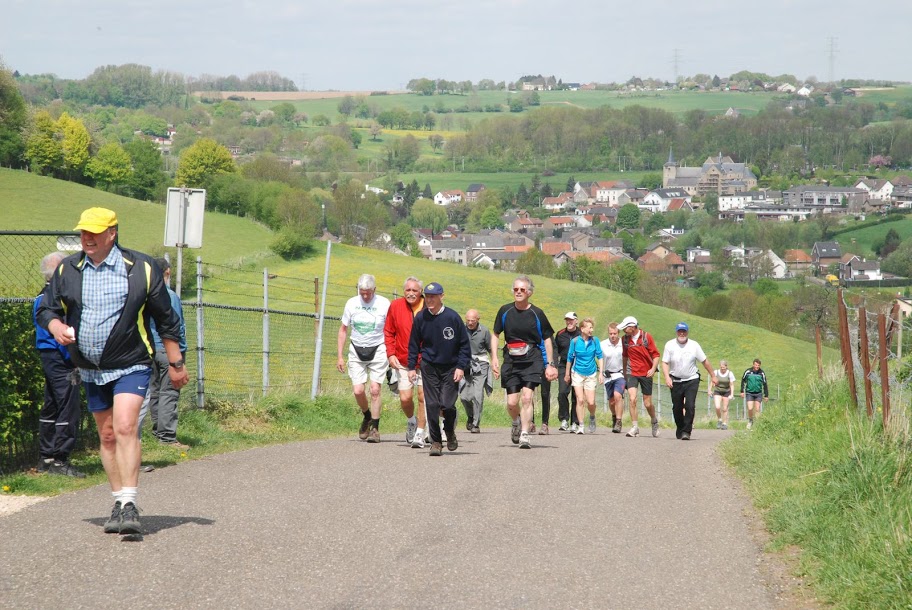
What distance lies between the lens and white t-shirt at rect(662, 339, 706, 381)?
18.3 meters

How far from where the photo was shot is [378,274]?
8375cm

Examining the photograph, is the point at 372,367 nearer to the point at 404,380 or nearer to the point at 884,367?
the point at 404,380

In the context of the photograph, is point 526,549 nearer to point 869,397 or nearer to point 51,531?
point 51,531

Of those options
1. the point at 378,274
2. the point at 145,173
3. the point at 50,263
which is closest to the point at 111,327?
the point at 50,263

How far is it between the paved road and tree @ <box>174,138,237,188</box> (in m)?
128

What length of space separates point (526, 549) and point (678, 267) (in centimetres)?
17104

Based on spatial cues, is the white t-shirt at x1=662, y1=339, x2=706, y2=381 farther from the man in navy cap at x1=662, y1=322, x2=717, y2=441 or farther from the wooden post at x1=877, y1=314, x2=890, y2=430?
the wooden post at x1=877, y1=314, x2=890, y2=430

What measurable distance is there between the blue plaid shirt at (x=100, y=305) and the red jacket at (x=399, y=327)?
605 cm

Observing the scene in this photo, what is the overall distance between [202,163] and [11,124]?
37352mm

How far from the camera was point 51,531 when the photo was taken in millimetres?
7465

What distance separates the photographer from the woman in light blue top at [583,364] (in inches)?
704

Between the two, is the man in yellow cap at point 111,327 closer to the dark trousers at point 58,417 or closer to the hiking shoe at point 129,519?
the hiking shoe at point 129,519

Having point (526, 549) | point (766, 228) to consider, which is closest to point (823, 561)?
point (526, 549)

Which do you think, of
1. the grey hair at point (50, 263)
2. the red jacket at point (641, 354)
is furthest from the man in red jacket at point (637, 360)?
the grey hair at point (50, 263)
